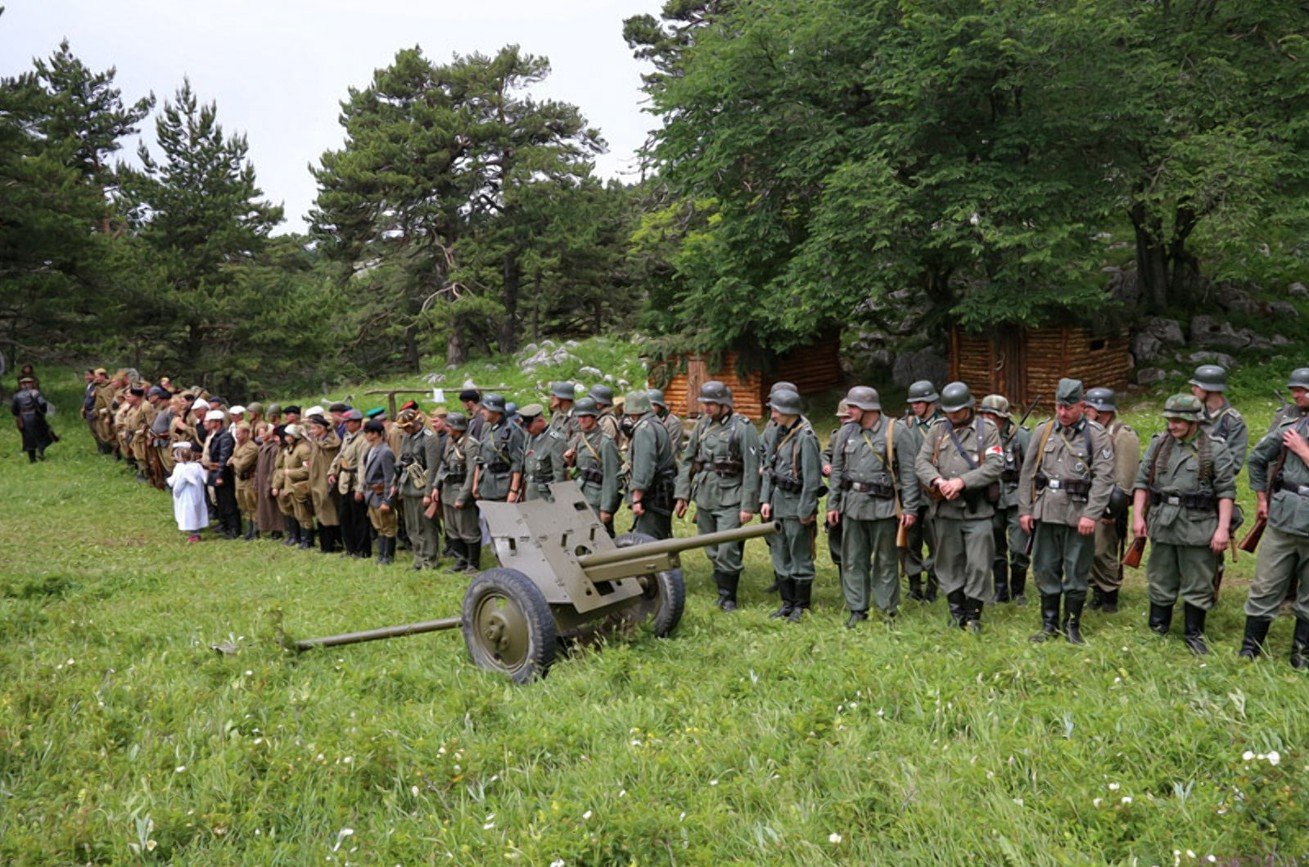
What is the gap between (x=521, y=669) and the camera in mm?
6250

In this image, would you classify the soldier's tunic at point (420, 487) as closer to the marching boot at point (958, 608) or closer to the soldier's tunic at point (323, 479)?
the soldier's tunic at point (323, 479)

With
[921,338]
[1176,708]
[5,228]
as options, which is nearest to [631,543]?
[1176,708]

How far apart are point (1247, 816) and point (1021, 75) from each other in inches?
631

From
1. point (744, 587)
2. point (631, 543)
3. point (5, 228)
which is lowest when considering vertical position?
point (744, 587)

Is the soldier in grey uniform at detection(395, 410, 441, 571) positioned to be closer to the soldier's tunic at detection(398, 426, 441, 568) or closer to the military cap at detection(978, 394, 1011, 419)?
the soldier's tunic at detection(398, 426, 441, 568)

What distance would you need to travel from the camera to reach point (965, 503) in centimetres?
693

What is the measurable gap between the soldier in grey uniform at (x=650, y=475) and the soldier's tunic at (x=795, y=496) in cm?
136

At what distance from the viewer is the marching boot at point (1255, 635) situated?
5914 mm

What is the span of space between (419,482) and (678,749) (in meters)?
6.69

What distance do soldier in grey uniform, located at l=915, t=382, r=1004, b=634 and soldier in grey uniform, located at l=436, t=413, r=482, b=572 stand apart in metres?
5.30

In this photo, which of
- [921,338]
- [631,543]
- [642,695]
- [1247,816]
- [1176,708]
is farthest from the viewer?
[921,338]

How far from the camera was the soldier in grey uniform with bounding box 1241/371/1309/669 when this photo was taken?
5699mm

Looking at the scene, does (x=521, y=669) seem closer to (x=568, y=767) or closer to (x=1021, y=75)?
(x=568, y=767)

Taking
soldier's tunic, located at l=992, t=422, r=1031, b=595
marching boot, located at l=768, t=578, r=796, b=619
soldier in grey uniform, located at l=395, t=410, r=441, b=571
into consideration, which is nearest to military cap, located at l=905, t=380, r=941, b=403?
soldier's tunic, located at l=992, t=422, r=1031, b=595
